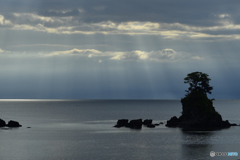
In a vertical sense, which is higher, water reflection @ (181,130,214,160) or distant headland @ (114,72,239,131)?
distant headland @ (114,72,239,131)

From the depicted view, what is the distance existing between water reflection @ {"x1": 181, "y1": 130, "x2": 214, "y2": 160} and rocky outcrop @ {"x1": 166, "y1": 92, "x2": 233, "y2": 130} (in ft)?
35.4

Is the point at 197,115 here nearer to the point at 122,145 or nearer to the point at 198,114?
the point at 198,114

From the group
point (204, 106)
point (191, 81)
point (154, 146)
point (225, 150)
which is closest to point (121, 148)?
point (154, 146)

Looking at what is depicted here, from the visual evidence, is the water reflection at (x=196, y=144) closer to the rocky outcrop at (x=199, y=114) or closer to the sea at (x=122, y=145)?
the sea at (x=122, y=145)

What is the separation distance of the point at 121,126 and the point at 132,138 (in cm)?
3952

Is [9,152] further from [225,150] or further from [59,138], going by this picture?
[225,150]

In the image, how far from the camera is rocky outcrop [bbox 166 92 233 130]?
148625 mm

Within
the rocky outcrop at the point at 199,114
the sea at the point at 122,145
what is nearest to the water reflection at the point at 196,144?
the sea at the point at 122,145

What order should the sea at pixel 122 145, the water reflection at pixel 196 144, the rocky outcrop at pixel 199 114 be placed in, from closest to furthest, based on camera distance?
the sea at pixel 122 145 → the water reflection at pixel 196 144 → the rocky outcrop at pixel 199 114

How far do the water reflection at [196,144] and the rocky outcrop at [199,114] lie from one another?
1078 centimetres

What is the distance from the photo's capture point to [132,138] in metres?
124

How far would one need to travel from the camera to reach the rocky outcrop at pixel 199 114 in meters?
149

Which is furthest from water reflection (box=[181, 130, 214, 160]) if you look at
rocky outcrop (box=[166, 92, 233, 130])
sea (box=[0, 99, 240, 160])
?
rocky outcrop (box=[166, 92, 233, 130])

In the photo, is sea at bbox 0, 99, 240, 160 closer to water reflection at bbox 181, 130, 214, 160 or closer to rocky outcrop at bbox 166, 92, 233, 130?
water reflection at bbox 181, 130, 214, 160
